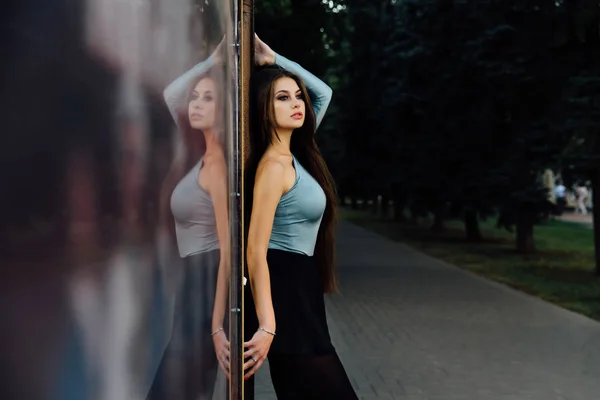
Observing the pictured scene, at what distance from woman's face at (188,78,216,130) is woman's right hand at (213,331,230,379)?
58cm

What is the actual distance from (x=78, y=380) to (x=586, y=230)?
3506 cm

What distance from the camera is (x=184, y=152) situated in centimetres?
203

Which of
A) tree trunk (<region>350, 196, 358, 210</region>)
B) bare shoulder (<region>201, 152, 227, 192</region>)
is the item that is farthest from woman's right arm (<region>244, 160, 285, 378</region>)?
tree trunk (<region>350, 196, 358, 210</region>)

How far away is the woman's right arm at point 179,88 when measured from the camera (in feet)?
6.24

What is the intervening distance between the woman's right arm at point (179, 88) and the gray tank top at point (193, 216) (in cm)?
17

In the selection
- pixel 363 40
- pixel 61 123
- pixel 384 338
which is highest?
pixel 363 40

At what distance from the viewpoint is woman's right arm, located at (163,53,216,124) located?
1.90 m

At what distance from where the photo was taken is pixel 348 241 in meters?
27.3

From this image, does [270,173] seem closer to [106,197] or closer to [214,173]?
[214,173]

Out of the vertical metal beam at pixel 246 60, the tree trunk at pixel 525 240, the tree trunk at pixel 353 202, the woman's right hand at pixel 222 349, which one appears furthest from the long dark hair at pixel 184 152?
the tree trunk at pixel 353 202

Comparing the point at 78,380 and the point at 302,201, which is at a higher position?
the point at 302,201

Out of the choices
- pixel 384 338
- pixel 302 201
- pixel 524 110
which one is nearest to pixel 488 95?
pixel 524 110

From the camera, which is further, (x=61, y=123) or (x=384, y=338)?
(x=384, y=338)

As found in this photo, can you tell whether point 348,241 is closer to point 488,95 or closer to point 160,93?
point 488,95
